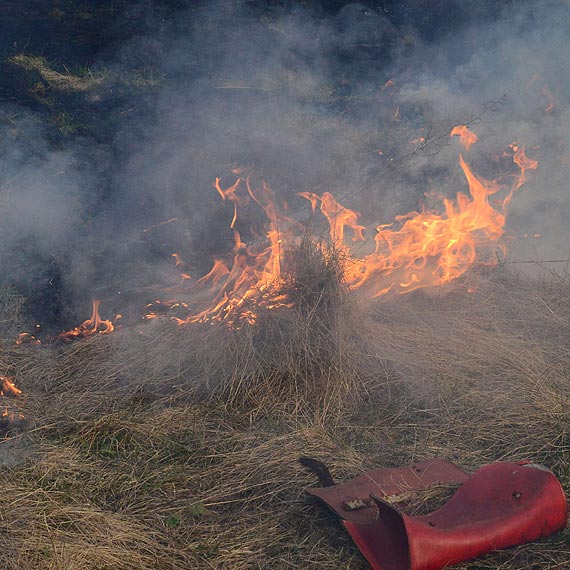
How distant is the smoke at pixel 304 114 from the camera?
614 centimetres

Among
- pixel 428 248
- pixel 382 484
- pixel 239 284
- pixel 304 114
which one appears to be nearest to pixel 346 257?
pixel 239 284

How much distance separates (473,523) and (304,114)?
5.83m

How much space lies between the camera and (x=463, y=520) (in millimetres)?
2396

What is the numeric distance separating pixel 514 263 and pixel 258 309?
3162mm

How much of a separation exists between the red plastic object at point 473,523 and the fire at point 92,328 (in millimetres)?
2582

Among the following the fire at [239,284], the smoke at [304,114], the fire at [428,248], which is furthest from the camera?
the smoke at [304,114]

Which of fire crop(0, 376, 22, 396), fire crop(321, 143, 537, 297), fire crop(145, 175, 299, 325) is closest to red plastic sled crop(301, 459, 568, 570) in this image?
fire crop(145, 175, 299, 325)

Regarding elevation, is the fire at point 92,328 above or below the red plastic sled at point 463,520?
above

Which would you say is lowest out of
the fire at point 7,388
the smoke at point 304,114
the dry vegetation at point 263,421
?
the dry vegetation at point 263,421

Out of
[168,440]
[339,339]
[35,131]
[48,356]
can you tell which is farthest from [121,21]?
[168,440]

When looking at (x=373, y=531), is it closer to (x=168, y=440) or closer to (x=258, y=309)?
(x=168, y=440)

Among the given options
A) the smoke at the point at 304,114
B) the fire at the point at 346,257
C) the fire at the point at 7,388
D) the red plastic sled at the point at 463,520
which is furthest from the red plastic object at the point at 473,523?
the smoke at the point at 304,114

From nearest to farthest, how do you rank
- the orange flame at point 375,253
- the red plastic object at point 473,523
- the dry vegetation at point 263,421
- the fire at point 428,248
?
the red plastic object at point 473,523 < the dry vegetation at point 263,421 < the orange flame at point 375,253 < the fire at point 428,248

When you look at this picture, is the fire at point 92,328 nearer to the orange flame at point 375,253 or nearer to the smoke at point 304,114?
the orange flame at point 375,253
